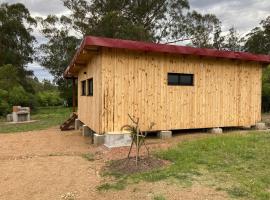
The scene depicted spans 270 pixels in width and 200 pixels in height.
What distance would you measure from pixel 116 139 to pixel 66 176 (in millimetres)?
2848

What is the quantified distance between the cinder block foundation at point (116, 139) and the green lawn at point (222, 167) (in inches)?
60.4

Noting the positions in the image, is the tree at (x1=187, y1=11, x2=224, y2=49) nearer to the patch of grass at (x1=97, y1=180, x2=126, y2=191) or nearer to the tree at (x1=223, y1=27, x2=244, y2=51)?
the tree at (x1=223, y1=27, x2=244, y2=51)

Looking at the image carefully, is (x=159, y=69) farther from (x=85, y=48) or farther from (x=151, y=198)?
(x=151, y=198)

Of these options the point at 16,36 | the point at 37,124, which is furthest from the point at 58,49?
the point at 37,124

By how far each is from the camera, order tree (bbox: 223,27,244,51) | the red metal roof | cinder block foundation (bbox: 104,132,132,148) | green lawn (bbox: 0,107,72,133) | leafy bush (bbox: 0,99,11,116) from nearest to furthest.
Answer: the red metal roof < cinder block foundation (bbox: 104,132,132,148) < green lawn (bbox: 0,107,72,133) < leafy bush (bbox: 0,99,11,116) < tree (bbox: 223,27,244,51)

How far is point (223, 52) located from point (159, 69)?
2325mm

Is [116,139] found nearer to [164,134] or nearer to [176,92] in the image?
[164,134]

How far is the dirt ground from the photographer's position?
4.87 meters

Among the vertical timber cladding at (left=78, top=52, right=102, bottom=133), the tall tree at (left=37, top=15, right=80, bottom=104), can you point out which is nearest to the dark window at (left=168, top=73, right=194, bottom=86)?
the vertical timber cladding at (left=78, top=52, right=102, bottom=133)

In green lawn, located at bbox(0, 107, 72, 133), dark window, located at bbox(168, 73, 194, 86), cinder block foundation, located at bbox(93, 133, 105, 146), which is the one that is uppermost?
dark window, located at bbox(168, 73, 194, 86)

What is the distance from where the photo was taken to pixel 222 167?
238 inches

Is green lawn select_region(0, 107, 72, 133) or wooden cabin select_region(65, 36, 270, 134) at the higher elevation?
wooden cabin select_region(65, 36, 270, 134)

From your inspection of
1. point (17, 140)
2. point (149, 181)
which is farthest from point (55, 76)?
point (149, 181)

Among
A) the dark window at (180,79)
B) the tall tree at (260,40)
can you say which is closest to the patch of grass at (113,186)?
the dark window at (180,79)
